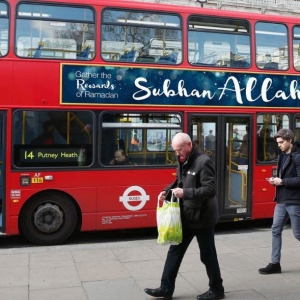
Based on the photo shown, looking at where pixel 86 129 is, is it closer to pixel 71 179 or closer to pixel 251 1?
pixel 71 179

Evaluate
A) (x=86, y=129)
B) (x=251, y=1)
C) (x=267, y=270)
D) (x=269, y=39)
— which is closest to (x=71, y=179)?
(x=86, y=129)

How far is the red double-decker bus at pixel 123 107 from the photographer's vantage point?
7.62 metres

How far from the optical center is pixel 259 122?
9.01 m

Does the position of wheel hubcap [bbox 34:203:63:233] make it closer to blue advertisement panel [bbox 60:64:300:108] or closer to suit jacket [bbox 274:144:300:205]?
blue advertisement panel [bbox 60:64:300:108]

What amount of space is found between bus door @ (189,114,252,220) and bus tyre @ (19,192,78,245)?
258 cm

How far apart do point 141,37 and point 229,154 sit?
2646 mm

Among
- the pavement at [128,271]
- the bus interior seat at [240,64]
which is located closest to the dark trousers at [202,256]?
the pavement at [128,271]

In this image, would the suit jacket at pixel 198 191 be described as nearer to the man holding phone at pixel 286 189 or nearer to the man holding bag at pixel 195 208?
the man holding bag at pixel 195 208

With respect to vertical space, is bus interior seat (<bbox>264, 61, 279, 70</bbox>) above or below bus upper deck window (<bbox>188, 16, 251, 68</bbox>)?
below

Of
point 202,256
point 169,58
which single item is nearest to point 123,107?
point 169,58

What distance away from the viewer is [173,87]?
8.34 metres

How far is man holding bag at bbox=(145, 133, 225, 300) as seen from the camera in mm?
4637

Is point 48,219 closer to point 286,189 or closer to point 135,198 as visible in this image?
point 135,198

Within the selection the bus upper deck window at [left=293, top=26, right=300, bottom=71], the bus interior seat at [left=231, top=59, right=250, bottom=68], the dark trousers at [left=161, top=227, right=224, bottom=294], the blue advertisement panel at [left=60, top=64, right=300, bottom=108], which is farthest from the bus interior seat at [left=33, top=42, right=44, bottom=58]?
the bus upper deck window at [left=293, top=26, right=300, bottom=71]
